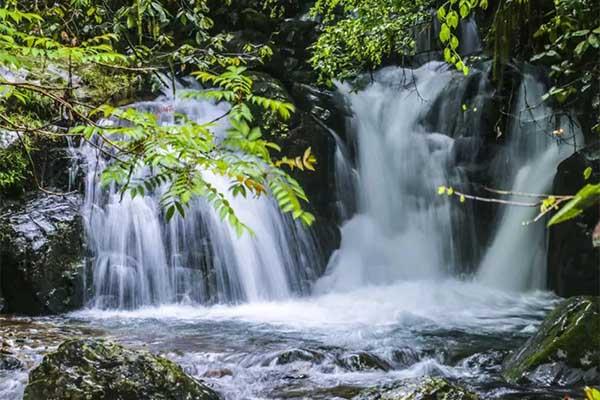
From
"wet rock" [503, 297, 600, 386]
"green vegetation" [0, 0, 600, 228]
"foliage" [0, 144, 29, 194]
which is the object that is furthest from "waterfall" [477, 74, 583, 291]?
"foliage" [0, 144, 29, 194]

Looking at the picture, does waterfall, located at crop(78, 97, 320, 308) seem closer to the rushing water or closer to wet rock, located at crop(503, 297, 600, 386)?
the rushing water

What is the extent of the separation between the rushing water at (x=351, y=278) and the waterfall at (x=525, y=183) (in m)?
0.02

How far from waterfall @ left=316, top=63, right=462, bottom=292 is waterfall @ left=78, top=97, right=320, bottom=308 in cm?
109

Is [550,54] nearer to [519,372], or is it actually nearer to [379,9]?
[519,372]

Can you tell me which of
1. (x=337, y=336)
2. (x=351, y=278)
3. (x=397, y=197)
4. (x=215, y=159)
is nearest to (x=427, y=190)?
(x=397, y=197)

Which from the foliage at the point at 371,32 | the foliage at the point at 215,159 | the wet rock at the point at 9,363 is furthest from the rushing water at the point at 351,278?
the foliage at the point at 371,32

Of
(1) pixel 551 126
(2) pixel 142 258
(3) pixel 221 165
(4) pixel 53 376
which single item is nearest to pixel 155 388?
(4) pixel 53 376

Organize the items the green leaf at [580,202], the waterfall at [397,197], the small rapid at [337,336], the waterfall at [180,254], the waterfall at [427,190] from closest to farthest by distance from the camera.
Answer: the green leaf at [580,202], the small rapid at [337,336], the waterfall at [180,254], the waterfall at [427,190], the waterfall at [397,197]

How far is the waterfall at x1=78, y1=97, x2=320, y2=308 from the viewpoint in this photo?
748 centimetres

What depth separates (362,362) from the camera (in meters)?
4.77

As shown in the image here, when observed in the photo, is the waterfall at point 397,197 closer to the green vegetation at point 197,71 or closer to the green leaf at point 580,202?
the green vegetation at point 197,71

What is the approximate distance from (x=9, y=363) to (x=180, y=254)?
3.74 meters

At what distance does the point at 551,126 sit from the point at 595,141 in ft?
4.06

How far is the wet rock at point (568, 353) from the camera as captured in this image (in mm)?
4254
